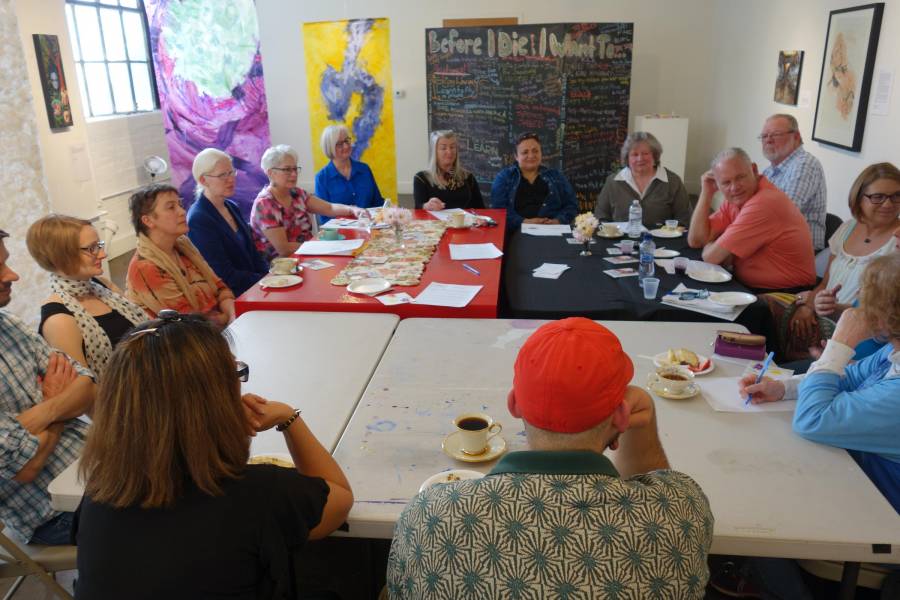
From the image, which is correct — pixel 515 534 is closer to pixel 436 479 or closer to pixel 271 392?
pixel 436 479

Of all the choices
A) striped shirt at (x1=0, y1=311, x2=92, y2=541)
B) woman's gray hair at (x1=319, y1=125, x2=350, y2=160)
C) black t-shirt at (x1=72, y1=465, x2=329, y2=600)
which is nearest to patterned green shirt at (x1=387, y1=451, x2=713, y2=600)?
black t-shirt at (x1=72, y1=465, x2=329, y2=600)

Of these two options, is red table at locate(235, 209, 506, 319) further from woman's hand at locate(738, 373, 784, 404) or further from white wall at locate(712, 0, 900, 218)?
white wall at locate(712, 0, 900, 218)

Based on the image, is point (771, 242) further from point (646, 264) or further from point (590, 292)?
point (590, 292)

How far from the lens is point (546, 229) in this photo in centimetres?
438

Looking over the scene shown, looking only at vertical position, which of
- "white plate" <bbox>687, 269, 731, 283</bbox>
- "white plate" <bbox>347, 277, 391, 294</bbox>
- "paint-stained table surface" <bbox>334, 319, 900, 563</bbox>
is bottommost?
"paint-stained table surface" <bbox>334, 319, 900, 563</bbox>

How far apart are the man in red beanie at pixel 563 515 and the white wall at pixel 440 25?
770 centimetres

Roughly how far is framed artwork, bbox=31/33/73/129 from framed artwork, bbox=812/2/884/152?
560cm

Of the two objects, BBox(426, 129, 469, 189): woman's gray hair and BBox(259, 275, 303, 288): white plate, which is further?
BBox(426, 129, 469, 189): woman's gray hair

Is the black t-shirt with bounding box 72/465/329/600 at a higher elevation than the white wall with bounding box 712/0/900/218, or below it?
below

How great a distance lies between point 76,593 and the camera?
120 centimetres

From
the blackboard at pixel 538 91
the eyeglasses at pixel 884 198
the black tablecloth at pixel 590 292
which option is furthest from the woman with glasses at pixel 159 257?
the blackboard at pixel 538 91

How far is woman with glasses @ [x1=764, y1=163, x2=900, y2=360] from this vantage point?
2834 millimetres

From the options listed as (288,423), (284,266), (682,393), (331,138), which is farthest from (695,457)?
(331,138)

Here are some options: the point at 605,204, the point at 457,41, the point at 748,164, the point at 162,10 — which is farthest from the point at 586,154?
the point at 162,10
